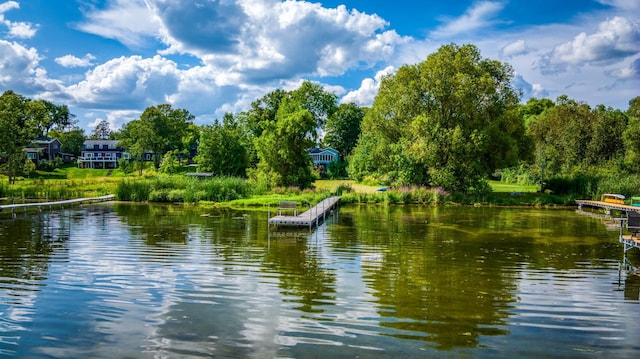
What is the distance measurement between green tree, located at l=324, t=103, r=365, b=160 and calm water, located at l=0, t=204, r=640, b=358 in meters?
69.9

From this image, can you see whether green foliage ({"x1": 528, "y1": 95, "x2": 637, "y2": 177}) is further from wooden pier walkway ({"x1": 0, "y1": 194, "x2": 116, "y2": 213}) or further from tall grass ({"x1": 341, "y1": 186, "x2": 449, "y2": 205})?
wooden pier walkway ({"x1": 0, "y1": 194, "x2": 116, "y2": 213})

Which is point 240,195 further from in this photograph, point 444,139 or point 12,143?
point 12,143

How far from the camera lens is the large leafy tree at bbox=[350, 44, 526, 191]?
43250 millimetres

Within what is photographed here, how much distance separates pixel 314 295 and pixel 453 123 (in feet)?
122

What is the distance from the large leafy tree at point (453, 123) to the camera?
43.2m

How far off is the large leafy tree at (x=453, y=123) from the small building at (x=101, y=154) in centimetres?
7059

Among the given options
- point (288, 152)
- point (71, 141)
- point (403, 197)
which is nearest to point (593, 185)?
point (403, 197)

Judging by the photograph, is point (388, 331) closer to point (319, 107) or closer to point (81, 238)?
point (81, 238)

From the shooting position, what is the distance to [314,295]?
12609 millimetres

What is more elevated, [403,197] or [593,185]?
[593,185]

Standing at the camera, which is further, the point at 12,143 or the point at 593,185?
the point at 12,143

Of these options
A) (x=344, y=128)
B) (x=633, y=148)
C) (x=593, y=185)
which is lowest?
(x=593, y=185)

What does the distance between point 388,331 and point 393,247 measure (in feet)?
34.1

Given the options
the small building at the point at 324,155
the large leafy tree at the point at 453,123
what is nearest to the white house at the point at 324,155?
the small building at the point at 324,155
